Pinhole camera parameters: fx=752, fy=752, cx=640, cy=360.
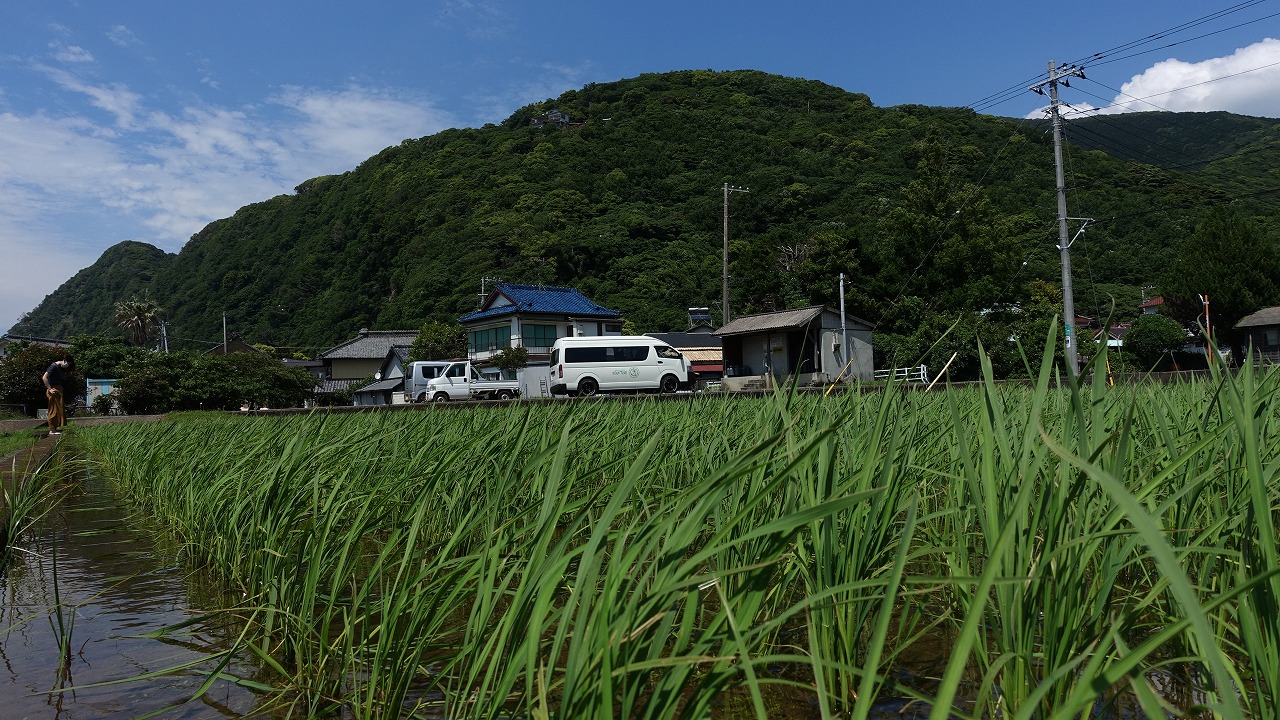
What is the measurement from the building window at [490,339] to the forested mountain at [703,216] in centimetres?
909

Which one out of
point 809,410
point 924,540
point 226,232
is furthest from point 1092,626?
point 226,232

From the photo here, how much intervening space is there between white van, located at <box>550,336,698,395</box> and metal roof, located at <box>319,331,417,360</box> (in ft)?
97.0

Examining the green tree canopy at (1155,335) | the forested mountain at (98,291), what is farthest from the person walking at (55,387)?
the forested mountain at (98,291)

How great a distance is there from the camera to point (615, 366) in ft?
72.0

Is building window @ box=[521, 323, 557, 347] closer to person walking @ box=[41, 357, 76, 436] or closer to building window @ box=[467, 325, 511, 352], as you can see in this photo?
building window @ box=[467, 325, 511, 352]

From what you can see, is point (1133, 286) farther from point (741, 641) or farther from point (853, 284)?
point (741, 641)

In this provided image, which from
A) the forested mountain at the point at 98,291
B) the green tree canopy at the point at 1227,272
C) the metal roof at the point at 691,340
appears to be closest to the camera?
the green tree canopy at the point at 1227,272

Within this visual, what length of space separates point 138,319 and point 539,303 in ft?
129

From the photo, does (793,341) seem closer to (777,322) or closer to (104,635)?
(777,322)

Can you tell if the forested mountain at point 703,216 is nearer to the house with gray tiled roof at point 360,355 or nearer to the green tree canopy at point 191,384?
the house with gray tiled roof at point 360,355

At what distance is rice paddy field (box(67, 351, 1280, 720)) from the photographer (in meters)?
0.78

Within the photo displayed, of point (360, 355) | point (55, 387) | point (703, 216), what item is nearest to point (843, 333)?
point (55, 387)

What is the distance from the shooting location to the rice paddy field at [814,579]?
78cm

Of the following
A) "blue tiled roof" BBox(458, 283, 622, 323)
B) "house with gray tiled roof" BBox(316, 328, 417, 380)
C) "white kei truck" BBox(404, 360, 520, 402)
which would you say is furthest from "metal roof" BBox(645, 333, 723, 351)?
"house with gray tiled roof" BBox(316, 328, 417, 380)
